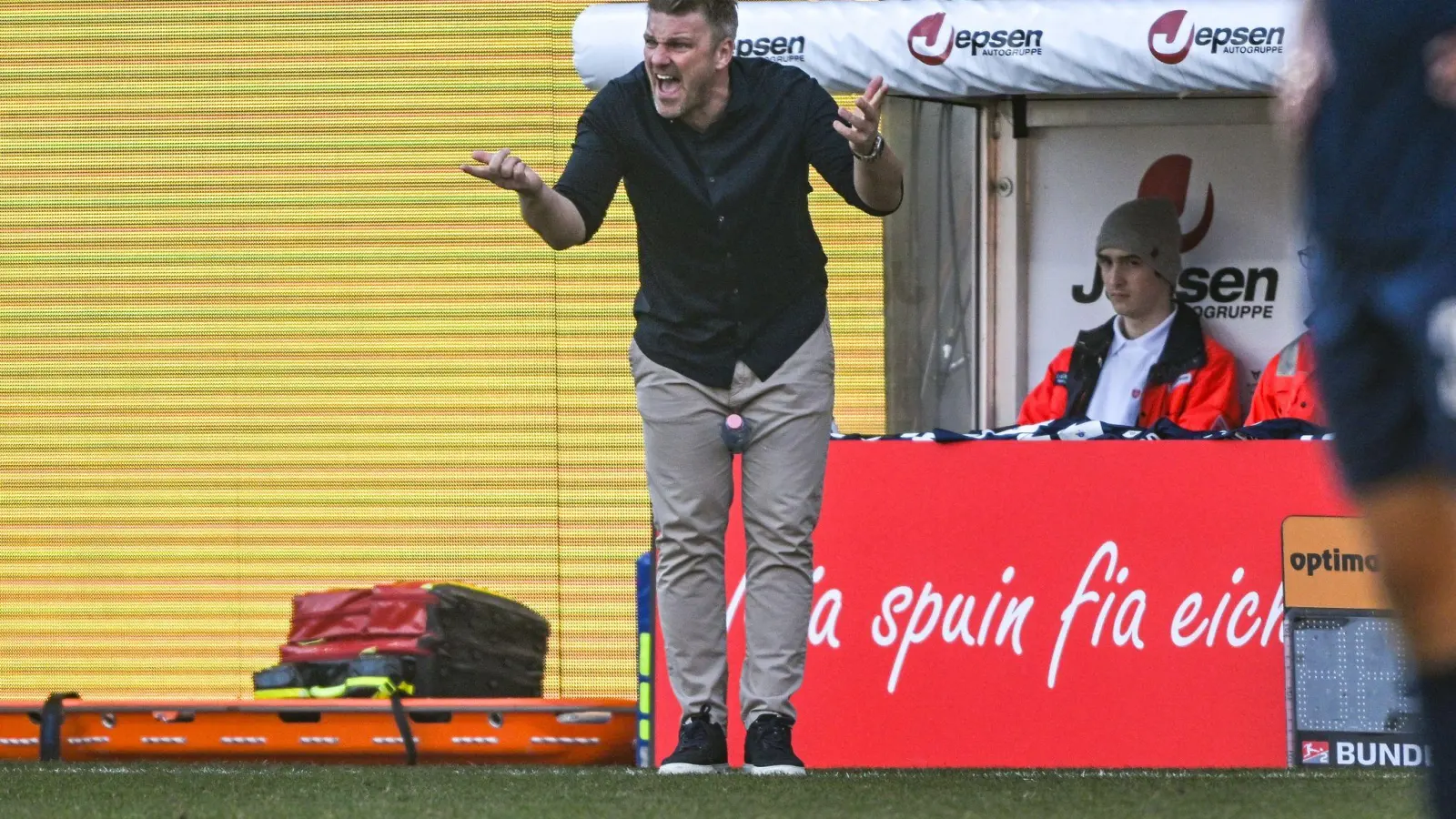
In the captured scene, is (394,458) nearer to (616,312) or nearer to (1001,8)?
(616,312)

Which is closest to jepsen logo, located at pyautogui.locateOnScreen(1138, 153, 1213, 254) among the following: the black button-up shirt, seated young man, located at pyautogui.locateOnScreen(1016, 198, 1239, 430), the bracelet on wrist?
seated young man, located at pyautogui.locateOnScreen(1016, 198, 1239, 430)

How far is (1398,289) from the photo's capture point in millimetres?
2080

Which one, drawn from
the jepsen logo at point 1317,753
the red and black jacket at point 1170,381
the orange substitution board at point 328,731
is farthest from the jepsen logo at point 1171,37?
the orange substitution board at point 328,731

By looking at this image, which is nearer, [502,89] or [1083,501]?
[1083,501]

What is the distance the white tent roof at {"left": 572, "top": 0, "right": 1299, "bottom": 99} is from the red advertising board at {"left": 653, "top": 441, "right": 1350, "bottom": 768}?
1.22 m

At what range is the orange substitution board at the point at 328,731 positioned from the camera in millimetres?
6121

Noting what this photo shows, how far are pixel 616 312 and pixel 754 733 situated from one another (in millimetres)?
3741

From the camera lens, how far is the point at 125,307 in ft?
29.7

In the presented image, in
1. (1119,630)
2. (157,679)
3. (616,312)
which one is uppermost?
(616,312)

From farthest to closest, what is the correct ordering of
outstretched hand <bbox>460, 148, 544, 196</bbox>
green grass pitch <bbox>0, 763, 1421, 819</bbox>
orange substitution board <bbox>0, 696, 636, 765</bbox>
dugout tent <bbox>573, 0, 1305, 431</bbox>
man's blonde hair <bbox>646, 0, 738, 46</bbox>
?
dugout tent <bbox>573, 0, 1305, 431</bbox>
orange substitution board <bbox>0, 696, 636, 765</bbox>
man's blonde hair <bbox>646, 0, 738, 46</bbox>
outstretched hand <bbox>460, 148, 544, 196</bbox>
green grass pitch <bbox>0, 763, 1421, 819</bbox>

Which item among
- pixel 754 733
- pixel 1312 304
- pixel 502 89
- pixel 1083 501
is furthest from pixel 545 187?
pixel 502 89

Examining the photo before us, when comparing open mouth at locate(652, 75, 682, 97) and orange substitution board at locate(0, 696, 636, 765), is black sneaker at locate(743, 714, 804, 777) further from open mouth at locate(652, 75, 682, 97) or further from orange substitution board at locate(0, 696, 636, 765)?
open mouth at locate(652, 75, 682, 97)

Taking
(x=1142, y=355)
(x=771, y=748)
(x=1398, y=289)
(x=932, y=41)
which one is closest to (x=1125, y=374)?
(x=1142, y=355)

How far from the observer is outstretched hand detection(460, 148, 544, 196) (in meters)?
4.86
